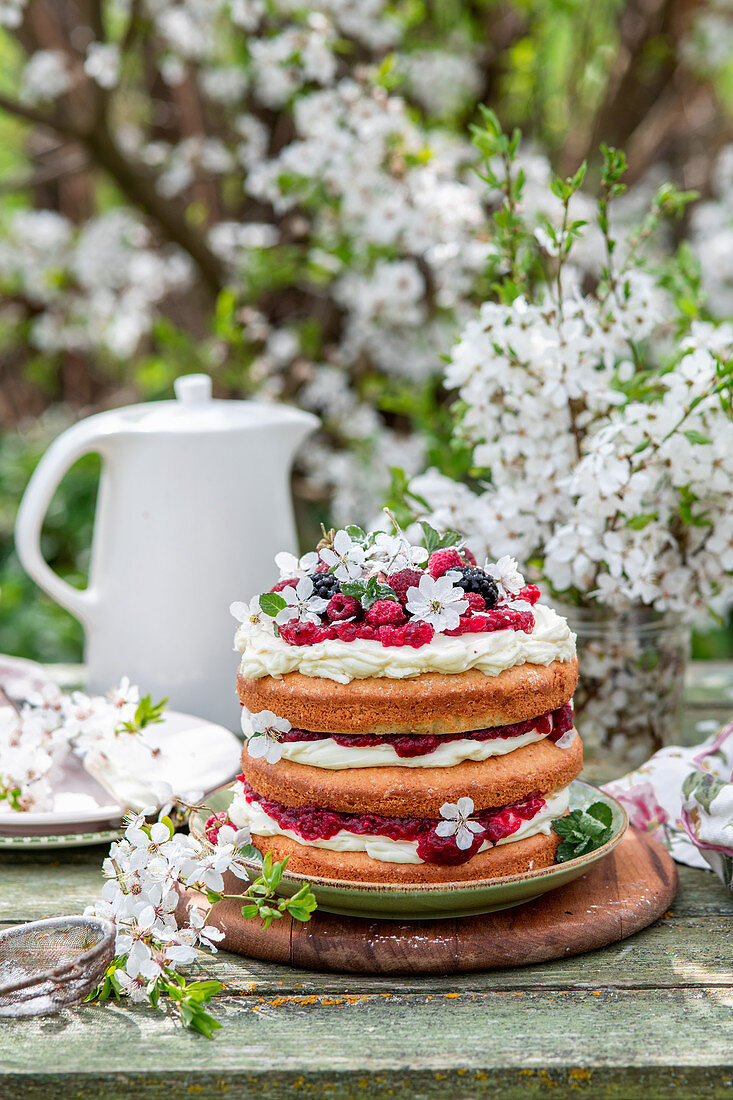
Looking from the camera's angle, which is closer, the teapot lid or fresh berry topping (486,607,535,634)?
fresh berry topping (486,607,535,634)

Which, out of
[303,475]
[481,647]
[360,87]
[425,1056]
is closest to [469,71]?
[360,87]

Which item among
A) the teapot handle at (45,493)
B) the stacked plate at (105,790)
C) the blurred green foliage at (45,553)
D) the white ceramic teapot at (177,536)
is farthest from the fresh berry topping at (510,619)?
the blurred green foliage at (45,553)

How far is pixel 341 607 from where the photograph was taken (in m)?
1.25

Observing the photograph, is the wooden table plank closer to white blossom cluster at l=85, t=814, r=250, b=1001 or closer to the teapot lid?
white blossom cluster at l=85, t=814, r=250, b=1001

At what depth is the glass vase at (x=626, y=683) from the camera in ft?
5.59

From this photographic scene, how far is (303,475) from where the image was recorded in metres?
3.66

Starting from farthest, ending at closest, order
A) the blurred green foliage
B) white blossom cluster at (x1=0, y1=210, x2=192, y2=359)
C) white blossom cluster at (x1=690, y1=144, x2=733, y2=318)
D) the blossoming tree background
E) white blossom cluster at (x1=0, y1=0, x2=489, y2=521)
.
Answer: the blurred green foliage
white blossom cluster at (x1=0, y1=210, x2=192, y2=359)
white blossom cluster at (x1=690, y1=144, x2=733, y2=318)
white blossom cluster at (x1=0, y1=0, x2=489, y2=521)
the blossoming tree background

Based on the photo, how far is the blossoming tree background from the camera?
1.62 meters

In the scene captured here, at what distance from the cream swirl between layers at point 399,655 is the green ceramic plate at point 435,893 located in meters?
0.21

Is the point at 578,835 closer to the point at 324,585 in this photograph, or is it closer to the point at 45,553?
the point at 324,585

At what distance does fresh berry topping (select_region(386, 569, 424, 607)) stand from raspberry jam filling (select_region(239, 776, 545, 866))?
239mm

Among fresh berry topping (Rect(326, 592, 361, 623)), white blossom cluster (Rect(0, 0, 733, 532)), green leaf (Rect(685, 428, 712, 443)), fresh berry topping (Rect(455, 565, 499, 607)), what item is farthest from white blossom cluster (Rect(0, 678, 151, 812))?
white blossom cluster (Rect(0, 0, 733, 532))

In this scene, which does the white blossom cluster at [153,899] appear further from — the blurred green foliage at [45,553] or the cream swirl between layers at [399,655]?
the blurred green foliage at [45,553]

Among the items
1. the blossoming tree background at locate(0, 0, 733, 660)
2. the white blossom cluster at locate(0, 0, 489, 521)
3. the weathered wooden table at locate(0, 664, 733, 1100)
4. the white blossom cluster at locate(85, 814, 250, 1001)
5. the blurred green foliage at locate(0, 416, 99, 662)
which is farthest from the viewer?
the blurred green foliage at locate(0, 416, 99, 662)
